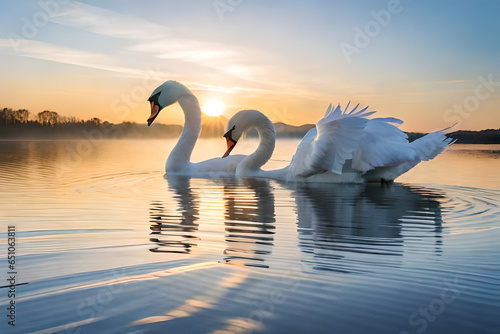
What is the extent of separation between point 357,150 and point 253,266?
6.17m

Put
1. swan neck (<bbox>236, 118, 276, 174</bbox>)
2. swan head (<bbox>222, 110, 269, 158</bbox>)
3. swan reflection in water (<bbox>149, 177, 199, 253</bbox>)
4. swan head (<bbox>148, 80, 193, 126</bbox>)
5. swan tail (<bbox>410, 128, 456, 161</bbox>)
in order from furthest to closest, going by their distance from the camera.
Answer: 1. swan head (<bbox>148, 80, 193, 126</bbox>)
2. swan head (<bbox>222, 110, 269, 158</bbox>)
3. swan neck (<bbox>236, 118, 276, 174</bbox>)
4. swan tail (<bbox>410, 128, 456, 161</bbox>)
5. swan reflection in water (<bbox>149, 177, 199, 253</bbox>)

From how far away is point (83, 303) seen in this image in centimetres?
291

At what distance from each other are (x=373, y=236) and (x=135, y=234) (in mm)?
2441

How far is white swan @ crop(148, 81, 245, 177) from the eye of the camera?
12445mm

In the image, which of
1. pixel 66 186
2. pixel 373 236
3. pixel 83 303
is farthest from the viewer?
pixel 66 186

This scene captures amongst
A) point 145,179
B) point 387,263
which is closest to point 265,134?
point 145,179

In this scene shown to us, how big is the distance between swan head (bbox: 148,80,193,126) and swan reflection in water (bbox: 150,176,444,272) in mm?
3999

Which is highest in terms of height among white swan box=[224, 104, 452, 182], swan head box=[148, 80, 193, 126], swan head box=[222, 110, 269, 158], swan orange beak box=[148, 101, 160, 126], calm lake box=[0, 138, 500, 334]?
swan head box=[148, 80, 193, 126]

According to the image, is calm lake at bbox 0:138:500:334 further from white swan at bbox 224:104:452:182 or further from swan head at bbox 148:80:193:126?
swan head at bbox 148:80:193:126

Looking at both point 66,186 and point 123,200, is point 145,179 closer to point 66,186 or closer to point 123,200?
point 66,186

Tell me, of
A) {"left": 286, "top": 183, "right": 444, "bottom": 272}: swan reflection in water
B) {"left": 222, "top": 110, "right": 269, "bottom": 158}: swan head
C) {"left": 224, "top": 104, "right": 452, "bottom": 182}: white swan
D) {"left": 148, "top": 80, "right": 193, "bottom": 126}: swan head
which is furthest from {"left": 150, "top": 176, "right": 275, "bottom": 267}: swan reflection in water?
{"left": 148, "top": 80, "right": 193, "bottom": 126}: swan head

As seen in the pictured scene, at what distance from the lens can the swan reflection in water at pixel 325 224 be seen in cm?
420

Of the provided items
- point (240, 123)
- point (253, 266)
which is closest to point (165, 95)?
point (240, 123)

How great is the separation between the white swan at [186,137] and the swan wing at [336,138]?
326 cm
